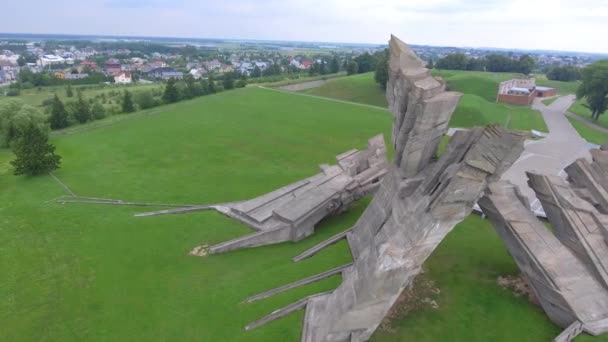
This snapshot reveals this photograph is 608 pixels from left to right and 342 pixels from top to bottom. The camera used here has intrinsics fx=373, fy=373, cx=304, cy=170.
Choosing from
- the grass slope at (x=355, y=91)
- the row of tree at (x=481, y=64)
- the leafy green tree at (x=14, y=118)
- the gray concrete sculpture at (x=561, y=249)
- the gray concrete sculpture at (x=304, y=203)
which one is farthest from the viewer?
the row of tree at (x=481, y=64)

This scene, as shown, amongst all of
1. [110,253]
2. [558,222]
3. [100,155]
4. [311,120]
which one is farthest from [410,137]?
[311,120]

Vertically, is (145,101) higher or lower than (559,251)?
lower

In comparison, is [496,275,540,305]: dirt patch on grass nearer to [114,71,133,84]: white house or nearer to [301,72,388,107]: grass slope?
[301,72,388,107]: grass slope

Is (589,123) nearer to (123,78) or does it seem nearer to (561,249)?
(561,249)

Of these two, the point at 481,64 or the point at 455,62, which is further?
the point at 481,64

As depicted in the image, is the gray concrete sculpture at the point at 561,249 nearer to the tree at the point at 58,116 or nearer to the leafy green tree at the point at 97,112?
the tree at the point at 58,116

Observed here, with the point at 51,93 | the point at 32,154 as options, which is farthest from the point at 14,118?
the point at 51,93

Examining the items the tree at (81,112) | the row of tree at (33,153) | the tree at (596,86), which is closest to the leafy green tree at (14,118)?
the tree at (81,112)
